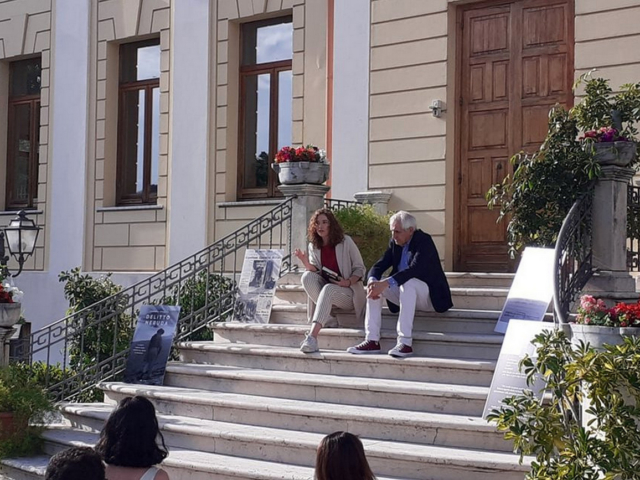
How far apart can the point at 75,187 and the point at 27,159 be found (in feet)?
5.64

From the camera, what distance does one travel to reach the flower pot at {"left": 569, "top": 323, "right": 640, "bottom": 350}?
654cm

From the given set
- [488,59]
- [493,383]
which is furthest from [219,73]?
[493,383]

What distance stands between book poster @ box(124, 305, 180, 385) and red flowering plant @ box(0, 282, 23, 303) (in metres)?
1.32

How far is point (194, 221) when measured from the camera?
14.2 meters

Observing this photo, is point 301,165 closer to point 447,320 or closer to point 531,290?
point 447,320

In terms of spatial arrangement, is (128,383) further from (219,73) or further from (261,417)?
(219,73)

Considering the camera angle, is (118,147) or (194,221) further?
(118,147)

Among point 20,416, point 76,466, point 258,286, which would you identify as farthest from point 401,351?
point 76,466

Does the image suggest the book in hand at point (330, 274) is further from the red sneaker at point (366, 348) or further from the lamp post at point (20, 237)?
the lamp post at point (20, 237)

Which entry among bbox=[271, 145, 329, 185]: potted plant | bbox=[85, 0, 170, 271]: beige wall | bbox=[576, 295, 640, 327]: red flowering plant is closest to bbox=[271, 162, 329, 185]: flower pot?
bbox=[271, 145, 329, 185]: potted plant

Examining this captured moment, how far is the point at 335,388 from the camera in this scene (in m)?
8.59

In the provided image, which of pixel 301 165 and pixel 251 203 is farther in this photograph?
pixel 251 203

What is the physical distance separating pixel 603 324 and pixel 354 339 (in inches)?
126

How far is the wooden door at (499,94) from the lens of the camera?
11242 mm
